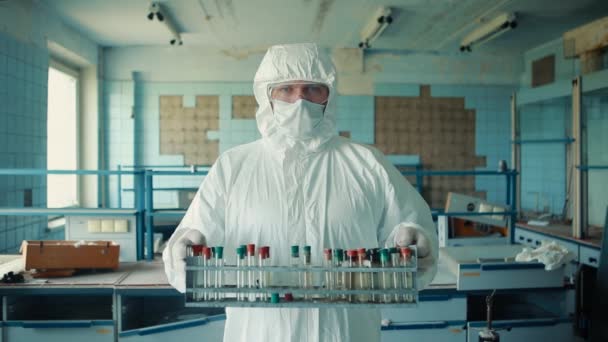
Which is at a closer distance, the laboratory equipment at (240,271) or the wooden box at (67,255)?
the laboratory equipment at (240,271)

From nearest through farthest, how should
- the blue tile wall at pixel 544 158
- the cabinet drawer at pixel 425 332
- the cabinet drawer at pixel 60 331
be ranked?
1. the cabinet drawer at pixel 60 331
2. the cabinet drawer at pixel 425 332
3. the blue tile wall at pixel 544 158

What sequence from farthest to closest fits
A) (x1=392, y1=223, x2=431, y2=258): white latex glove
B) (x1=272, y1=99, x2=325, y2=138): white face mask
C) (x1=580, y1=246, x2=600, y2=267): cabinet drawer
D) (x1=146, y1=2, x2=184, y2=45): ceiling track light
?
(x1=146, y1=2, x2=184, y2=45): ceiling track light → (x1=580, y1=246, x2=600, y2=267): cabinet drawer → (x1=272, y1=99, x2=325, y2=138): white face mask → (x1=392, y1=223, x2=431, y2=258): white latex glove

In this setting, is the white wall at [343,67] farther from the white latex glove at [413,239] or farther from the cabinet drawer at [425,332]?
the white latex glove at [413,239]

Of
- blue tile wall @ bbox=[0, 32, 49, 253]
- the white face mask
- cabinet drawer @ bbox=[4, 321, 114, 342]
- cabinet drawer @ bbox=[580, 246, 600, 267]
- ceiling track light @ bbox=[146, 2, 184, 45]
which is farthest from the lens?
ceiling track light @ bbox=[146, 2, 184, 45]

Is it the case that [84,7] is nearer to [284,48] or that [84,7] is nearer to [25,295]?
[25,295]

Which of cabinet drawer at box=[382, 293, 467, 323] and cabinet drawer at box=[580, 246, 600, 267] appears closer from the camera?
cabinet drawer at box=[382, 293, 467, 323]

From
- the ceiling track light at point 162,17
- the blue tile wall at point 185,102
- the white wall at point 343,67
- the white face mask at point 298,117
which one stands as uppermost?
the ceiling track light at point 162,17

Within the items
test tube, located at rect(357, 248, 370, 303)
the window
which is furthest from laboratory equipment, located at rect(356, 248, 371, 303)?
the window

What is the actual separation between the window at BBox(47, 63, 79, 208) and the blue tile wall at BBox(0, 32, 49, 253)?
1.56ft

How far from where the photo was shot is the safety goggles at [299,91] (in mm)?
1452

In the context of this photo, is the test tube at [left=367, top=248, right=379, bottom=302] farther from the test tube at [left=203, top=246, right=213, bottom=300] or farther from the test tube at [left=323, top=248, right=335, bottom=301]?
the test tube at [left=203, top=246, right=213, bottom=300]

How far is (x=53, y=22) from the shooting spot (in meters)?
4.60

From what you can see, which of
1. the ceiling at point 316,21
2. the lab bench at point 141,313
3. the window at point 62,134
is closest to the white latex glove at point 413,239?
the lab bench at point 141,313

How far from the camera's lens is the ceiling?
4.26m
